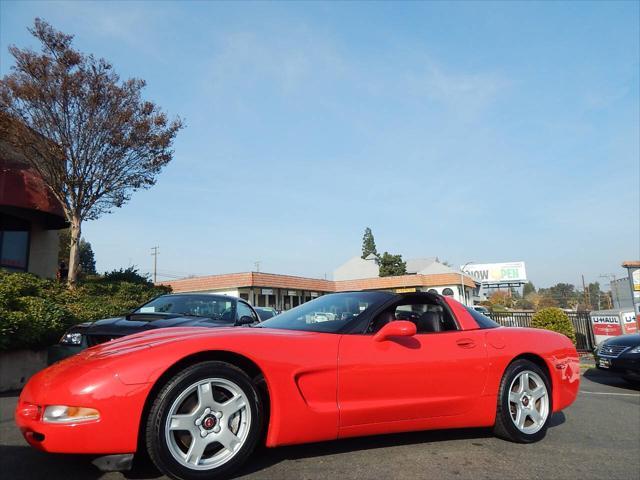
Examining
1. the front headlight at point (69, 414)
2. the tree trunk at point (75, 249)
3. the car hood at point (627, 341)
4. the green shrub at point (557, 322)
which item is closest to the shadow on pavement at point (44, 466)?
the front headlight at point (69, 414)

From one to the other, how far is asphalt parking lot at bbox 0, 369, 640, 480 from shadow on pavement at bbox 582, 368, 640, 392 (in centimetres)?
505

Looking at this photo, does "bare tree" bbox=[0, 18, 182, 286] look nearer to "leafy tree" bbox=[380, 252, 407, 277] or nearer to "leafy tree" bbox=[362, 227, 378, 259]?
"leafy tree" bbox=[380, 252, 407, 277]

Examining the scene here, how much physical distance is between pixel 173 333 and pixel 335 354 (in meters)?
1.12

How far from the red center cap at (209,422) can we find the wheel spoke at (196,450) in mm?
71

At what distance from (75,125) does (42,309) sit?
634cm

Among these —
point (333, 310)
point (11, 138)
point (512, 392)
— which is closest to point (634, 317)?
point (512, 392)

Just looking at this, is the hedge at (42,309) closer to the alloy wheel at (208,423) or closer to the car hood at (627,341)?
the alloy wheel at (208,423)

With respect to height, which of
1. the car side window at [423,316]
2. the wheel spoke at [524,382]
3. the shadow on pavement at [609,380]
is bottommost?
the shadow on pavement at [609,380]

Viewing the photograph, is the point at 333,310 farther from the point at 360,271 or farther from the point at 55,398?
the point at 360,271

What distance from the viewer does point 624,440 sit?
4012mm

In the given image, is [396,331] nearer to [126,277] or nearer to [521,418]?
[521,418]

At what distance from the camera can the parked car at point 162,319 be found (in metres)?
4.94

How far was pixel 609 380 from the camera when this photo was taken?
9.30 meters

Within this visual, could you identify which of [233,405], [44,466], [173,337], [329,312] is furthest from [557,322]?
[44,466]
